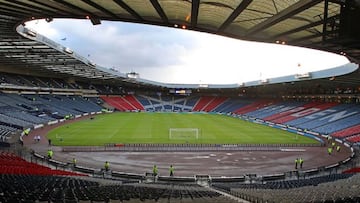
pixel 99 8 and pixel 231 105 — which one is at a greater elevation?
pixel 99 8

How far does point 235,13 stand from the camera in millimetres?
12422

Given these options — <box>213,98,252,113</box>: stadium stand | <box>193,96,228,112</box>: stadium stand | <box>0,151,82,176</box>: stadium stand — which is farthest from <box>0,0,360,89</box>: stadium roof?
<box>193,96,228,112</box>: stadium stand

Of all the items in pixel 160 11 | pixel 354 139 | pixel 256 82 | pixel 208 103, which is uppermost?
pixel 256 82

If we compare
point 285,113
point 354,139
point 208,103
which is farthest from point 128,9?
point 208,103

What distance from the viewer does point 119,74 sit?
7519 centimetres

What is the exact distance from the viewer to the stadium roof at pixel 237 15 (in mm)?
10445

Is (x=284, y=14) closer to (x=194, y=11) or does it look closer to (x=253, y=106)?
(x=194, y=11)

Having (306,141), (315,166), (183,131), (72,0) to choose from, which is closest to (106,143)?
(183,131)

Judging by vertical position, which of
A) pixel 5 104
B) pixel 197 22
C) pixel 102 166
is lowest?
pixel 102 166

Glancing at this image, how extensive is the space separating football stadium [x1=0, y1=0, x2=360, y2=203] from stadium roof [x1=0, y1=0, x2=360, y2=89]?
0.05m

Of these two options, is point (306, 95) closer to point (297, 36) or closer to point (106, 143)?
point (106, 143)

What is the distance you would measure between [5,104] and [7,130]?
14.9 metres

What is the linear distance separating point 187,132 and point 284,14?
3944 centimetres

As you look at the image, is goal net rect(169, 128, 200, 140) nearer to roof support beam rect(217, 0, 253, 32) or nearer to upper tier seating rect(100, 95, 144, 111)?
roof support beam rect(217, 0, 253, 32)
